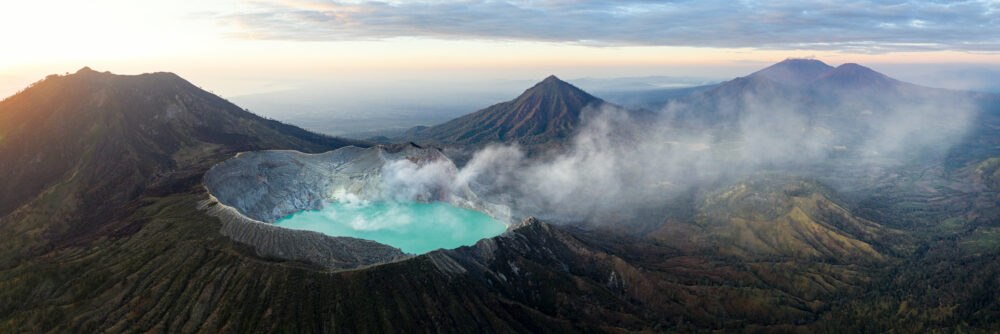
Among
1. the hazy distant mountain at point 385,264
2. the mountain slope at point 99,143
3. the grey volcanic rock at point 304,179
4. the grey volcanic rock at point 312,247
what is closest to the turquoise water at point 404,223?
the grey volcanic rock at point 304,179

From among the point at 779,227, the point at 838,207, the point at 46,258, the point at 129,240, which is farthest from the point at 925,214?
the point at 46,258

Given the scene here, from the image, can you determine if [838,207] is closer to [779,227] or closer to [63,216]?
[779,227]

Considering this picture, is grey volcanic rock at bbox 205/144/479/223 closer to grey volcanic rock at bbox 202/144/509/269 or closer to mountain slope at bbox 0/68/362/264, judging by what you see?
grey volcanic rock at bbox 202/144/509/269

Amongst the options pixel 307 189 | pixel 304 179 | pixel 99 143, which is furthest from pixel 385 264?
pixel 99 143

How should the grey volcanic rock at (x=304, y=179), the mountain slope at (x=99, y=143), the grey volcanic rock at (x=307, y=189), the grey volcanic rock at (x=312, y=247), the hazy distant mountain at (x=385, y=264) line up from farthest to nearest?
the grey volcanic rock at (x=304, y=179) < the mountain slope at (x=99, y=143) < the grey volcanic rock at (x=307, y=189) < the grey volcanic rock at (x=312, y=247) < the hazy distant mountain at (x=385, y=264)

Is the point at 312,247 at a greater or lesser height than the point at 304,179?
lesser

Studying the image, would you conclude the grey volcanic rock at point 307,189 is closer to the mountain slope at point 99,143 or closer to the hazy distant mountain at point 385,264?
the hazy distant mountain at point 385,264

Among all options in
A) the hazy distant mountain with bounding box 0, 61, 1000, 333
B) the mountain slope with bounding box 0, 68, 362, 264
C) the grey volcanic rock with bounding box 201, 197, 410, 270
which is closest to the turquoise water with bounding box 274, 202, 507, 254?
the hazy distant mountain with bounding box 0, 61, 1000, 333

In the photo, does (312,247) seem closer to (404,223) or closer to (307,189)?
(404,223)
